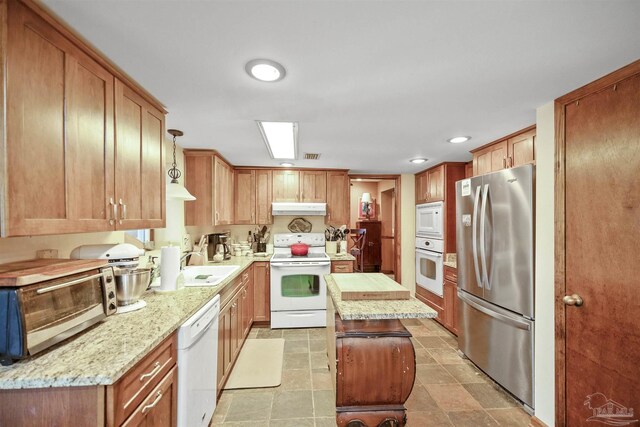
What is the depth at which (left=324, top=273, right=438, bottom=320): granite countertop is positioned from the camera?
142 cm

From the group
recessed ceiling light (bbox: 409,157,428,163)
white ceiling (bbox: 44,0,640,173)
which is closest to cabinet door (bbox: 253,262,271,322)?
white ceiling (bbox: 44,0,640,173)

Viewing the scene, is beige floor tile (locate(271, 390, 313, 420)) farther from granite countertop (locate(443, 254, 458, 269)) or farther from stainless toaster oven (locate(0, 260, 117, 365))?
granite countertop (locate(443, 254, 458, 269))

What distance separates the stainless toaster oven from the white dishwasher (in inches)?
16.3

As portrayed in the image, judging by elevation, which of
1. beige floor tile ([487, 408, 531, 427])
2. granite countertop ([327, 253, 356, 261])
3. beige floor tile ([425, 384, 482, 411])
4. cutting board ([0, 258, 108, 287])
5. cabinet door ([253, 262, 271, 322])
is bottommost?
beige floor tile ([487, 408, 531, 427])

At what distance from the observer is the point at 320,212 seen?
13.2ft

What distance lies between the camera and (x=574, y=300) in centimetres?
163

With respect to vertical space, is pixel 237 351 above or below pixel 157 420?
below

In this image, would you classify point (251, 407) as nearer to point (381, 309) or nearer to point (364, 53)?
point (381, 309)

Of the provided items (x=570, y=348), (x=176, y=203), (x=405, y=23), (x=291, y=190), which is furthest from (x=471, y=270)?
(x=176, y=203)

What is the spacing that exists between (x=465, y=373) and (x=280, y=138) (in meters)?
2.82

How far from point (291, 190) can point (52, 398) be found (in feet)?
11.0

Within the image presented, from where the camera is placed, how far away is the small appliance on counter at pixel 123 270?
1.47m

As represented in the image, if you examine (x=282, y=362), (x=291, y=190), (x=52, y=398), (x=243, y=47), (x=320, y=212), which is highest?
(x=243, y=47)

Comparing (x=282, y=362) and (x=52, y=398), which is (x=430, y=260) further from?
(x=52, y=398)
